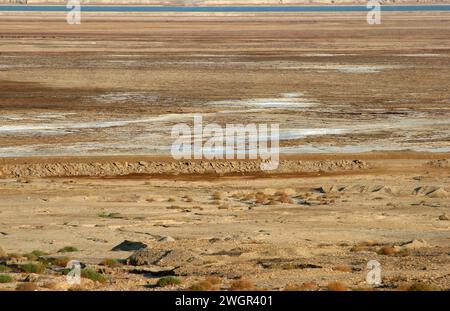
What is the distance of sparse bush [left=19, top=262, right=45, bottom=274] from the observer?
21.9m

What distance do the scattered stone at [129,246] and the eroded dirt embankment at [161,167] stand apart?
1151 centimetres

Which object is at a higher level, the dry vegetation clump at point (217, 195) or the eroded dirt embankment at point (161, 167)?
the eroded dirt embankment at point (161, 167)

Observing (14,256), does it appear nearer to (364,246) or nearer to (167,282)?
(167,282)

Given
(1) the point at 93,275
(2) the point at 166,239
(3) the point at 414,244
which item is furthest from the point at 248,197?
(1) the point at 93,275

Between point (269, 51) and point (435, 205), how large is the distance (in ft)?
200

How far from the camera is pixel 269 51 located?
9062cm

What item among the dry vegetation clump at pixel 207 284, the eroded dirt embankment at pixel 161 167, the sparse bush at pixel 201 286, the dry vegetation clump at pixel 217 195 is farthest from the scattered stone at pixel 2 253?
the eroded dirt embankment at pixel 161 167

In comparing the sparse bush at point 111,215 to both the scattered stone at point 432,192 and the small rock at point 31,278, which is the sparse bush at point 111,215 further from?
the scattered stone at point 432,192

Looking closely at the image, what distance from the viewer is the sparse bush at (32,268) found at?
2192 cm

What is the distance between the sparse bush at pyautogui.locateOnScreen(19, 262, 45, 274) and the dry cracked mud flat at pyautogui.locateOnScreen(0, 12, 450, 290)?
4 centimetres

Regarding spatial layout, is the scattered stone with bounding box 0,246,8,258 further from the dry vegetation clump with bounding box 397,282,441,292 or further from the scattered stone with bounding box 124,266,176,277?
the dry vegetation clump with bounding box 397,282,441,292

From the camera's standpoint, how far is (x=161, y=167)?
37.5 metres

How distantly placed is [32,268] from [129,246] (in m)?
3.44

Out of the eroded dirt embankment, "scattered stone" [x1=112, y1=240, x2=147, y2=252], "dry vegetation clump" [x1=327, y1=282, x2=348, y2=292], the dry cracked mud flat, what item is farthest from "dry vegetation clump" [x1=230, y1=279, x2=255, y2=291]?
the eroded dirt embankment
